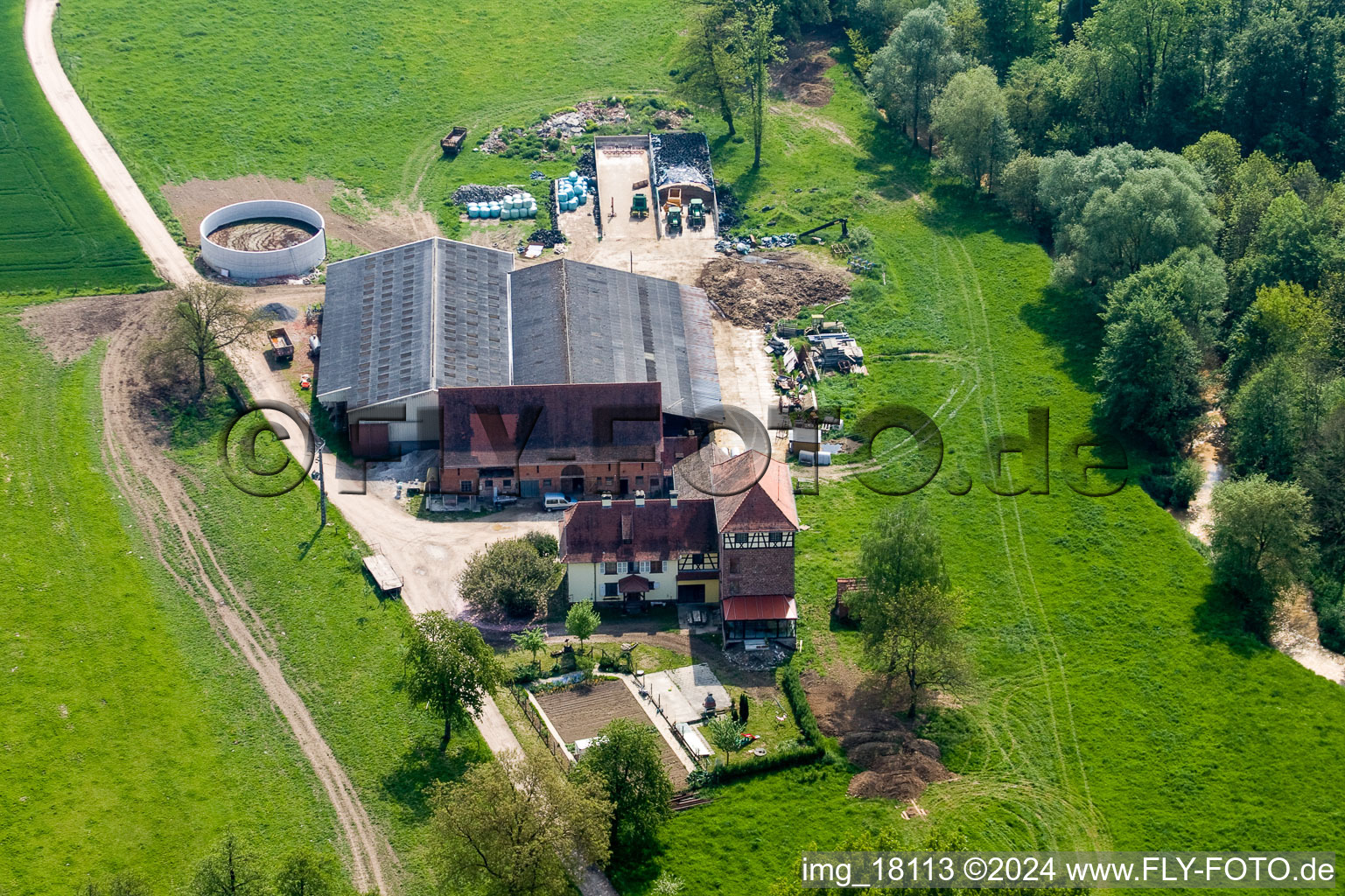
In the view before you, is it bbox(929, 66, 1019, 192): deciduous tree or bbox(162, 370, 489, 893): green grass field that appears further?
bbox(929, 66, 1019, 192): deciduous tree

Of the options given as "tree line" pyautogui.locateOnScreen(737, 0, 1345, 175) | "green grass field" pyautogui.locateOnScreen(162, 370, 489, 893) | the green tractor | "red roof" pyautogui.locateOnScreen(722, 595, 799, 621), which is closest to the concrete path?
"green grass field" pyautogui.locateOnScreen(162, 370, 489, 893)

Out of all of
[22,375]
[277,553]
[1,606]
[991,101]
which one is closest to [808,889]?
[277,553]

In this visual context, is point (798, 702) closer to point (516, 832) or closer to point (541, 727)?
point (541, 727)

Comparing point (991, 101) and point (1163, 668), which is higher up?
point (991, 101)

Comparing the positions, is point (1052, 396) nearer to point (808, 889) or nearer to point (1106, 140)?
point (1106, 140)

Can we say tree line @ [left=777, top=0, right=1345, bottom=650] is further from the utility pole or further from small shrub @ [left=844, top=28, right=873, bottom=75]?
the utility pole

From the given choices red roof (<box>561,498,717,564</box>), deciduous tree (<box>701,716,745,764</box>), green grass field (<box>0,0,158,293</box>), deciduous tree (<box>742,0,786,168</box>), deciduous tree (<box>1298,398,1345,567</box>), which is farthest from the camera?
deciduous tree (<box>742,0,786,168</box>)

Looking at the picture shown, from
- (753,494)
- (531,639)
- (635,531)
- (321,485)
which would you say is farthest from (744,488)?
(321,485)
